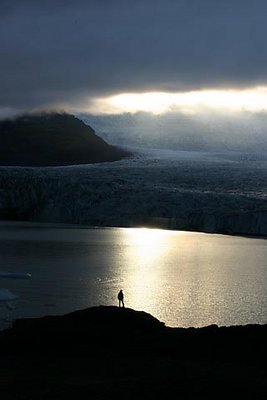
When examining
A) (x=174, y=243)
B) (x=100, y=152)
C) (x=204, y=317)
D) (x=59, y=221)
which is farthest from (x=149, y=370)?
(x=100, y=152)

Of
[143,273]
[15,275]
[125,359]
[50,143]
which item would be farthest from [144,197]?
[50,143]

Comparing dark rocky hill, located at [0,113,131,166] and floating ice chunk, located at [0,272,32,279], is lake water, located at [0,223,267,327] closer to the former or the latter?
floating ice chunk, located at [0,272,32,279]

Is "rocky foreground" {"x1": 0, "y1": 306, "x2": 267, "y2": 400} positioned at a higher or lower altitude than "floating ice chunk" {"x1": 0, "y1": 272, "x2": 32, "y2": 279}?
higher

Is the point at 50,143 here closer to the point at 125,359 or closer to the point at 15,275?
the point at 15,275

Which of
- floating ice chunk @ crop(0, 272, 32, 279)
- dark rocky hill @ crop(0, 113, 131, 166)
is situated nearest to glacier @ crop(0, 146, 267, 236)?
dark rocky hill @ crop(0, 113, 131, 166)

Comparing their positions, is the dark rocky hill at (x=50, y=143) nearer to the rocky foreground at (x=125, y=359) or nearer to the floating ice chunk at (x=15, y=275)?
the floating ice chunk at (x=15, y=275)

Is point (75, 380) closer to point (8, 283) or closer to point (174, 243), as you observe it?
point (8, 283)
